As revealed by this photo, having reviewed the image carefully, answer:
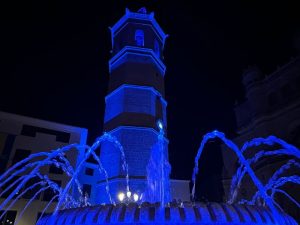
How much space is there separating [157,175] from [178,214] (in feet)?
43.6

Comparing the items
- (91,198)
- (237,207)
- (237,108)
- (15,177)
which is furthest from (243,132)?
(237,207)

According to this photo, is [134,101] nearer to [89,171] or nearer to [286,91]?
[89,171]

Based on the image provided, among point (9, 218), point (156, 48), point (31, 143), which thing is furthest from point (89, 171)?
Result: point (156, 48)

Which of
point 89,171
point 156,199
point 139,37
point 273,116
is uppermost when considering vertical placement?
point 139,37

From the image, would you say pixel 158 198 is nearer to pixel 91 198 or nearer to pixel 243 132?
pixel 91 198

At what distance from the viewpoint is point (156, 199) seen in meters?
16.3

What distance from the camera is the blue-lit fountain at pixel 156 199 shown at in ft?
20.0

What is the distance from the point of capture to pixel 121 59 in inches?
954

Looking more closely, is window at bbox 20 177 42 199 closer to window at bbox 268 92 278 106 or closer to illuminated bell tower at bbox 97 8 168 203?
illuminated bell tower at bbox 97 8 168 203

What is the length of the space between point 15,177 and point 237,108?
85.3 feet

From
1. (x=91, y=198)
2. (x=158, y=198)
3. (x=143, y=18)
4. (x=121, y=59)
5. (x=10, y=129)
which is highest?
(x=143, y=18)

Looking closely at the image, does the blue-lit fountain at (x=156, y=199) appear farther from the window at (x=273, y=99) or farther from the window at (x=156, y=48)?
the window at (x=156, y=48)

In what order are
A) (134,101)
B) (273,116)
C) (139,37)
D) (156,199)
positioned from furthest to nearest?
(273,116) → (139,37) → (134,101) → (156,199)

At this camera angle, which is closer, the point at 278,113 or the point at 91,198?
the point at 278,113
